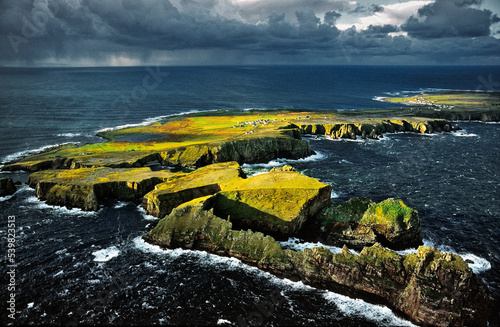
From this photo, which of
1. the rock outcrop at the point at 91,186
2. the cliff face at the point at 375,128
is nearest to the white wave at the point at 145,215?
the rock outcrop at the point at 91,186

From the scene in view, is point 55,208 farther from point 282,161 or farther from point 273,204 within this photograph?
point 282,161

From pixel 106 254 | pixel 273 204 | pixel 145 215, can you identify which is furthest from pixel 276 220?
pixel 106 254

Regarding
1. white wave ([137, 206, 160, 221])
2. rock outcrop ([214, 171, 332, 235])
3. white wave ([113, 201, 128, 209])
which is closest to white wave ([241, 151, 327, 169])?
rock outcrop ([214, 171, 332, 235])

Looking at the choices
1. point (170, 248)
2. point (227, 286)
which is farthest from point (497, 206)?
point (170, 248)

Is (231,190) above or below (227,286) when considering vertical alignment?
above

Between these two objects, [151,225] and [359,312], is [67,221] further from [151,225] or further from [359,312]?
[359,312]

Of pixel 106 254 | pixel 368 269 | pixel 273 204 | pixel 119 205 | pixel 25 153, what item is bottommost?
pixel 106 254
